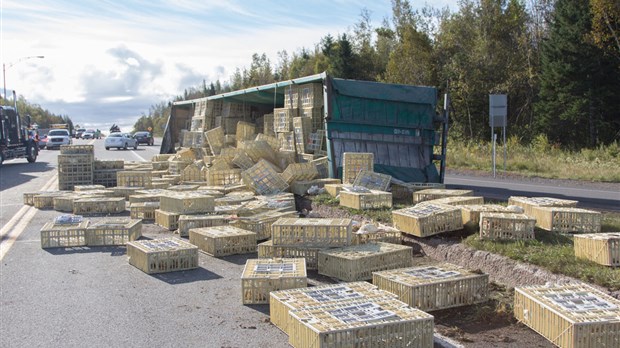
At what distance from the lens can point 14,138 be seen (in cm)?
3056

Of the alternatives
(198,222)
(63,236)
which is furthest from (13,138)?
(198,222)

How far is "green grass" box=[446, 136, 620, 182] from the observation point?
2178 centimetres

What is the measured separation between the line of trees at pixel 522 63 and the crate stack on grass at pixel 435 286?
25.8 m

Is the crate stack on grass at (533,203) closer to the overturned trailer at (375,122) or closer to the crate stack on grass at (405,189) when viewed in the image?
the crate stack on grass at (405,189)

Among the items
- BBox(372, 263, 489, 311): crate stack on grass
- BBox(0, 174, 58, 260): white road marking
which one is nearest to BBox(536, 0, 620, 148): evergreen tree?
BBox(0, 174, 58, 260): white road marking

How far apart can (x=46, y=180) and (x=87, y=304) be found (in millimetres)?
16692

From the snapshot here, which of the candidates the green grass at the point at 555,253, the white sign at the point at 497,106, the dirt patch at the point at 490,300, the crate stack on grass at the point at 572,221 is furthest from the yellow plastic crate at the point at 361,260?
the white sign at the point at 497,106

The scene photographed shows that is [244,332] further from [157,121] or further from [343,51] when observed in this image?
[157,121]

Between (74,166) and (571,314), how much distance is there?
15.3 meters

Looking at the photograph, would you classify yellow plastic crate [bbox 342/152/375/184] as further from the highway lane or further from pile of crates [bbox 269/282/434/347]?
pile of crates [bbox 269/282/434/347]

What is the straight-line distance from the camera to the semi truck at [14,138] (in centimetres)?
2929

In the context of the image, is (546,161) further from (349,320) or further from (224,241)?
(349,320)

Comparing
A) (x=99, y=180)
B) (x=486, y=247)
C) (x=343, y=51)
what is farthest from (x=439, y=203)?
(x=343, y=51)

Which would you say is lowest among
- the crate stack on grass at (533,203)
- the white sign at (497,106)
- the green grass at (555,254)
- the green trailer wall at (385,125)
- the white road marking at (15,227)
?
the white road marking at (15,227)
